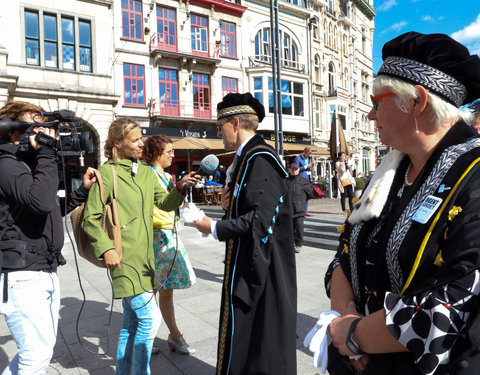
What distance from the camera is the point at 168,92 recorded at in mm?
21078

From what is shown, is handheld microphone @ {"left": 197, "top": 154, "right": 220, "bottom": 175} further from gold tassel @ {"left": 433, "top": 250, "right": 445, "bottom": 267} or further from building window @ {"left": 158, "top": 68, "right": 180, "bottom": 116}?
building window @ {"left": 158, "top": 68, "right": 180, "bottom": 116}

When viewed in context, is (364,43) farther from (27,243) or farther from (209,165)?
(27,243)

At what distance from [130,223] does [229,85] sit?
21909mm

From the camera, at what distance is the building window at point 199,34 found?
21.9 meters

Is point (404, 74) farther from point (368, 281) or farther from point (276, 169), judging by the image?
point (276, 169)

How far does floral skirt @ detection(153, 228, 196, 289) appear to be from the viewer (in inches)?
128

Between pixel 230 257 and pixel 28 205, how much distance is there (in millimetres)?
1154

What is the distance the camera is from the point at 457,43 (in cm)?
114

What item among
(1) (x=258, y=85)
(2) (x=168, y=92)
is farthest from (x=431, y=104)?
(1) (x=258, y=85)

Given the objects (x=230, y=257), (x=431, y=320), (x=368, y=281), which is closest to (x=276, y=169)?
(x=230, y=257)

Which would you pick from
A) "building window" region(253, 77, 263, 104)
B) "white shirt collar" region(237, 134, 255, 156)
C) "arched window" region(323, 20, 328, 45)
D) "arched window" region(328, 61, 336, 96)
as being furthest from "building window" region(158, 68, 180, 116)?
"white shirt collar" region(237, 134, 255, 156)

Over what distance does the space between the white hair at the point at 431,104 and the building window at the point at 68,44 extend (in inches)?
759

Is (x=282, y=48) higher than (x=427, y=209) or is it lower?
higher

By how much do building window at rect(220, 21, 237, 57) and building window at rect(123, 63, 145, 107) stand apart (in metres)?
5.66
